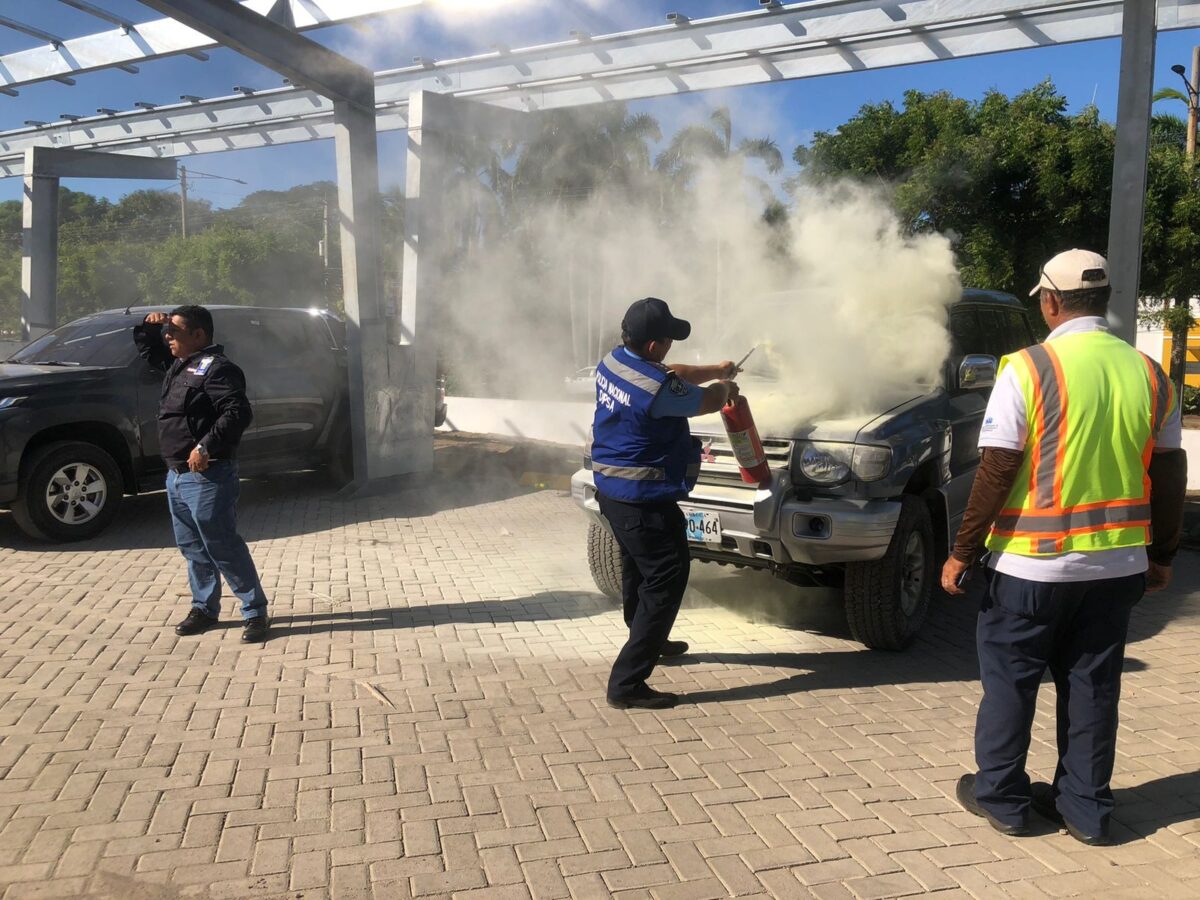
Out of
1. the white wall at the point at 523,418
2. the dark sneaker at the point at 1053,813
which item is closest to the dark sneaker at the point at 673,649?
the dark sneaker at the point at 1053,813

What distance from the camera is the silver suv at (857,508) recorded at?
4703 millimetres

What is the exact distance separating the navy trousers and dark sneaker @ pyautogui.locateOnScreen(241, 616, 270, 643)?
3770mm

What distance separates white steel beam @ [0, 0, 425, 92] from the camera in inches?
322

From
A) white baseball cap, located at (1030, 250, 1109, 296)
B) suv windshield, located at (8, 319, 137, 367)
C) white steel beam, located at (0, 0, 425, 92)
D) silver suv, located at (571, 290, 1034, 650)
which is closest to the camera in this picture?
white baseball cap, located at (1030, 250, 1109, 296)

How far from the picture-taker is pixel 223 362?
5090 millimetres

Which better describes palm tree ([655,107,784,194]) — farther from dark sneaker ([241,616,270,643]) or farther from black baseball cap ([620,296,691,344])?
dark sneaker ([241,616,270,643])

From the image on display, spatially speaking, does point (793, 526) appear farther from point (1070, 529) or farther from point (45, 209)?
point (45, 209)

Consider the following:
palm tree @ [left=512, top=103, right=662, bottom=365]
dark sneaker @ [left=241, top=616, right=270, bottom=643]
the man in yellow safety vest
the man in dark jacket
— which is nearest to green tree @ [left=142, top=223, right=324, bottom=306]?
palm tree @ [left=512, top=103, right=662, bottom=365]

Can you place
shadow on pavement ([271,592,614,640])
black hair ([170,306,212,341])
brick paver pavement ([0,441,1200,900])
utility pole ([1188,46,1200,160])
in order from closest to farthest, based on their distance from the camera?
brick paver pavement ([0,441,1200,900]) → black hair ([170,306,212,341]) → shadow on pavement ([271,592,614,640]) → utility pole ([1188,46,1200,160])

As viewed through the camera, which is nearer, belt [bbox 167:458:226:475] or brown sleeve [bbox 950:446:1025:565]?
brown sleeve [bbox 950:446:1025:565]

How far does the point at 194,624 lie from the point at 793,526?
11.2 feet

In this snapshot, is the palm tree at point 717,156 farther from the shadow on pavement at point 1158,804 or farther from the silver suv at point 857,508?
the shadow on pavement at point 1158,804

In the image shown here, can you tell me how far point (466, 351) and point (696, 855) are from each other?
10.5 m

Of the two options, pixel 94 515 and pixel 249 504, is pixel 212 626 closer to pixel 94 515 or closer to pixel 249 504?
pixel 94 515
